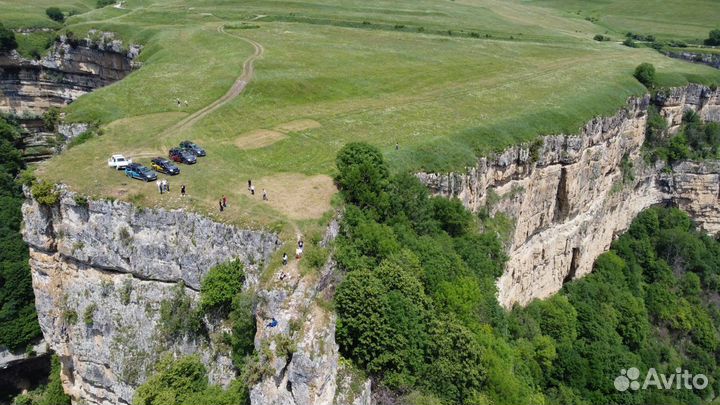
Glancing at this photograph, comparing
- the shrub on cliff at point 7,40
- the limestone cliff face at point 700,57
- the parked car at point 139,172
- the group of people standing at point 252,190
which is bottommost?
the group of people standing at point 252,190

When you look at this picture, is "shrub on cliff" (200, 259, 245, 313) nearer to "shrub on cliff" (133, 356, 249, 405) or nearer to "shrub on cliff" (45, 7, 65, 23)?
"shrub on cliff" (133, 356, 249, 405)

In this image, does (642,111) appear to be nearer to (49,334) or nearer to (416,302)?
(416,302)

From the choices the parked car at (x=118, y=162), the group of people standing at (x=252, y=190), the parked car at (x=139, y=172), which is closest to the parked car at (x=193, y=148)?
the parked car at (x=118, y=162)

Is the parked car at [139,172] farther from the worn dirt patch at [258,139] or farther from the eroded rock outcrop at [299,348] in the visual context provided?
the eroded rock outcrop at [299,348]

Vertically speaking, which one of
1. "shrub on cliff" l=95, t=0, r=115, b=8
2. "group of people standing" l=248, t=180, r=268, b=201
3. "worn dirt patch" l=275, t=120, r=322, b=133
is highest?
"shrub on cliff" l=95, t=0, r=115, b=8

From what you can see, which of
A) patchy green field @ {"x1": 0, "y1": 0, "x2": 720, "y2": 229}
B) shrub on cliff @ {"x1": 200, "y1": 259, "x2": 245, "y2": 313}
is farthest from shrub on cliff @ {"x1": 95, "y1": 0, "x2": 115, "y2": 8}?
shrub on cliff @ {"x1": 200, "y1": 259, "x2": 245, "y2": 313}
